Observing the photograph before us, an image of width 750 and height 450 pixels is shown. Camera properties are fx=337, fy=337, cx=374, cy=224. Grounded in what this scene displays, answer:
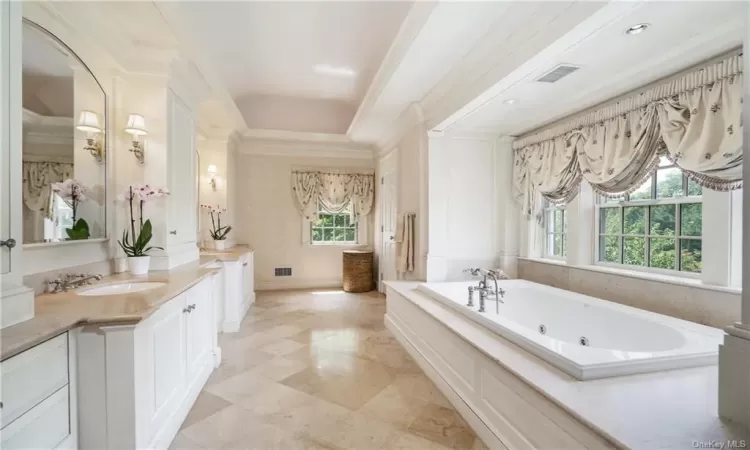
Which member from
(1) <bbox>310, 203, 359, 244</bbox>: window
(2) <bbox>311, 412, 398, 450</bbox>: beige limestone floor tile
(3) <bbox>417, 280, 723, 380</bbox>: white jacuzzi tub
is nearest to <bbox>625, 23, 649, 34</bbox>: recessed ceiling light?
(3) <bbox>417, 280, 723, 380</bbox>: white jacuzzi tub

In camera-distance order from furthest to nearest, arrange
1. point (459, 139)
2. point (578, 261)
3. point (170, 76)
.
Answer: point (459, 139), point (578, 261), point (170, 76)

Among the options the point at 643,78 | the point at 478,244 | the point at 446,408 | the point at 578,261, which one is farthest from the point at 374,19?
the point at 446,408

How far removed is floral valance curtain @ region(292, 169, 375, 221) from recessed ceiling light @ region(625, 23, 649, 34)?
14.0 feet

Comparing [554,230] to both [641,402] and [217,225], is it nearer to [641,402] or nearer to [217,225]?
[641,402]

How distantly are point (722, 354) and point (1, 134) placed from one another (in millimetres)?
2537

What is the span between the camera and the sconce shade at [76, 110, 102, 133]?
199 cm

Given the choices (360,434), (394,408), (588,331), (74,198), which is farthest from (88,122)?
(588,331)

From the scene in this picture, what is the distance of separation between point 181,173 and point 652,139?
358 centimetres

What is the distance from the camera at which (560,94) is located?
2887 millimetres

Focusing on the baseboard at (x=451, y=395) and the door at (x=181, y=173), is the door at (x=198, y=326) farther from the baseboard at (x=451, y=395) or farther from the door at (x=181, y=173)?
the baseboard at (x=451, y=395)

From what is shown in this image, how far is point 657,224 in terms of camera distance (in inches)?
101

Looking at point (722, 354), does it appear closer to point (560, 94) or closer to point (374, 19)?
point (560, 94)

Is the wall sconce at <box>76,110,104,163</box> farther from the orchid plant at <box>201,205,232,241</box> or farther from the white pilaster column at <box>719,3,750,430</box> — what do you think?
the white pilaster column at <box>719,3,750,430</box>

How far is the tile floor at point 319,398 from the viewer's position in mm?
1810
